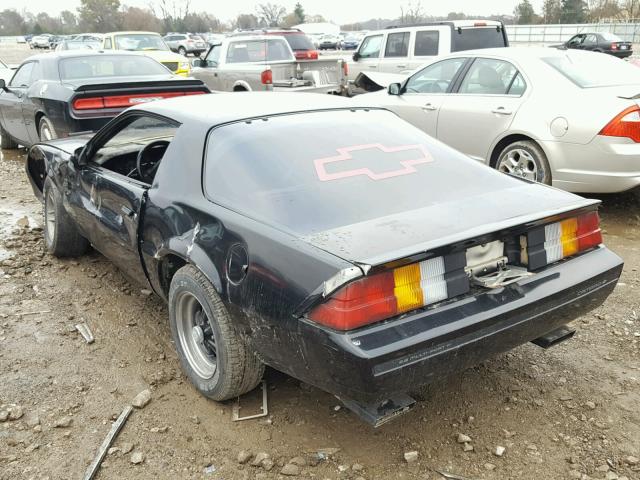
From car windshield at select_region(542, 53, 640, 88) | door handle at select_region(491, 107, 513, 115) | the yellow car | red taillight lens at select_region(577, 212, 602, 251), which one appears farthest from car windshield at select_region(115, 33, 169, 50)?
red taillight lens at select_region(577, 212, 602, 251)

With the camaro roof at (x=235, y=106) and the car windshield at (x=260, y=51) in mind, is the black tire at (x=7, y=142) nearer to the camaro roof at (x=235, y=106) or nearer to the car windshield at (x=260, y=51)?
the car windshield at (x=260, y=51)

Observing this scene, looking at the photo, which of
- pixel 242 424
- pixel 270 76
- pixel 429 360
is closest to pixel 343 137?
pixel 429 360

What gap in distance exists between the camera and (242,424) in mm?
2770

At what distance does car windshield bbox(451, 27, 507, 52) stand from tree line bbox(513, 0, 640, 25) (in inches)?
1592

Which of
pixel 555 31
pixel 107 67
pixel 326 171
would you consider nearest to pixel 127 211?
pixel 326 171

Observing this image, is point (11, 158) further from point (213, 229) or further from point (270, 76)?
point (213, 229)

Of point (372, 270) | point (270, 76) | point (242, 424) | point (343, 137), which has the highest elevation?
point (270, 76)

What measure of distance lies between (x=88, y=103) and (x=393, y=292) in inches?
233

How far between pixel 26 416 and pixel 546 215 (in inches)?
103

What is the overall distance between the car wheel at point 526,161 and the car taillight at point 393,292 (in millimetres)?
3519

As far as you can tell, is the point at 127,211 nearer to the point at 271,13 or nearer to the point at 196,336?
the point at 196,336

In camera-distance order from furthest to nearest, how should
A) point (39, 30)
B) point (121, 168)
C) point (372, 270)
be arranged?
point (39, 30) < point (121, 168) < point (372, 270)

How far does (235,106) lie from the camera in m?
3.25

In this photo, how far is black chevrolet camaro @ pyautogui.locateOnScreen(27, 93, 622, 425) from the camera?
2166mm
